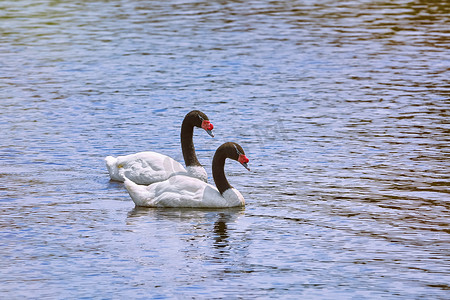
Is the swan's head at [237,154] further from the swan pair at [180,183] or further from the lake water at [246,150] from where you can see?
the lake water at [246,150]

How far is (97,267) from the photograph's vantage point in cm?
1355

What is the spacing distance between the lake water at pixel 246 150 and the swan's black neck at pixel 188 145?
0.87 metres

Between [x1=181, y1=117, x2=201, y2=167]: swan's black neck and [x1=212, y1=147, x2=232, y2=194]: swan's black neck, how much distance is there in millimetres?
1363

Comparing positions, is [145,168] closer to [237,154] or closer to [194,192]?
[194,192]

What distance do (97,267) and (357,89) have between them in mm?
15799

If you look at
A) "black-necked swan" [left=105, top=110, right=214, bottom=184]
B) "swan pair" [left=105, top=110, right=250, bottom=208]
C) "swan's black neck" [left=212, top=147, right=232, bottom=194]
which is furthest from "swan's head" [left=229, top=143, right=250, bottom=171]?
"black-necked swan" [left=105, top=110, right=214, bottom=184]

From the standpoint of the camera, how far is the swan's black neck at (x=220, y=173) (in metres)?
16.8

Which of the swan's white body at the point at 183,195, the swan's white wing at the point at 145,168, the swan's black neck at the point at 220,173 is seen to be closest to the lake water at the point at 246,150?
the swan's white body at the point at 183,195

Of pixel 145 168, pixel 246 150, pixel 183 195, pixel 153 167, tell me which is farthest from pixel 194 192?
pixel 246 150

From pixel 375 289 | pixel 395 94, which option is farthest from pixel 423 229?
pixel 395 94

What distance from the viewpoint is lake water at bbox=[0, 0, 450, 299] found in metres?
13.3

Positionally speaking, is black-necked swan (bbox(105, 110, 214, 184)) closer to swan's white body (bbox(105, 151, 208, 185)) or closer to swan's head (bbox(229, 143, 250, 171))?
swan's white body (bbox(105, 151, 208, 185))

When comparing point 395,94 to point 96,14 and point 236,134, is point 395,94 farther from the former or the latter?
point 96,14

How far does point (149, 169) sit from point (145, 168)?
9 centimetres
